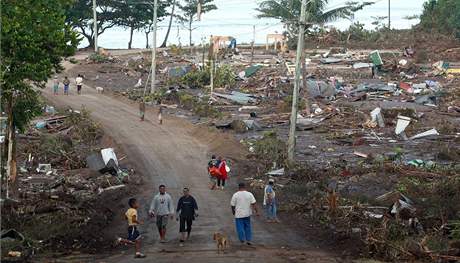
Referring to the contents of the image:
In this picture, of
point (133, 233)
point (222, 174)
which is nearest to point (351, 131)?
point (222, 174)

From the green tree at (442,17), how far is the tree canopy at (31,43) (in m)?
54.1

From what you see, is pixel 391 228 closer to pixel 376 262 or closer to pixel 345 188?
pixel 376 262

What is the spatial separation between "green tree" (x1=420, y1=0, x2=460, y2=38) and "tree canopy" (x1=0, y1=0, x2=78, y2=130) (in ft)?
177

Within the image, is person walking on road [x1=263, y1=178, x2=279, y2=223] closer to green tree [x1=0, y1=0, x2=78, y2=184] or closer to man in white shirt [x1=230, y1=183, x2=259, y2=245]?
man in white shirt [x1=230, y1=183, x2=259, y2=245]

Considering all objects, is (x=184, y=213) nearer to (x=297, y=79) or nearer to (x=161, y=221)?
(x=161, y=221)

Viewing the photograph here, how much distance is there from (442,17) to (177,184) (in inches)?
2107

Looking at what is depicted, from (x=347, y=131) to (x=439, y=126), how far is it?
412 cm

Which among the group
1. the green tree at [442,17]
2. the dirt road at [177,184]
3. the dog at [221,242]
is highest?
the green tree at [442,17]

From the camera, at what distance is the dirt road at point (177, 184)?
Result: 1446 cm

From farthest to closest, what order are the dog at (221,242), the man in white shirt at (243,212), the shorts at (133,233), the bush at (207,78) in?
the bush at (207,78) → the man in white shirt at (243,212) → the shorts at (133,233) → the dog at (221,242)

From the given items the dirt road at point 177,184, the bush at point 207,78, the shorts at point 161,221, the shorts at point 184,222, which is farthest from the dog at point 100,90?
the shorts at point 184,222

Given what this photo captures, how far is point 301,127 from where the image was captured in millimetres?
34062

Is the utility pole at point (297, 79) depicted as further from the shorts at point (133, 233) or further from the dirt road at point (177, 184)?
the shorts at point (133, 233)

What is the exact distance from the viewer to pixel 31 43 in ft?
56.1
